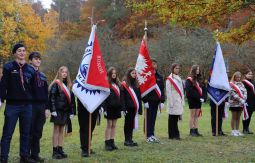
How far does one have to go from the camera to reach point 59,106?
9.11m

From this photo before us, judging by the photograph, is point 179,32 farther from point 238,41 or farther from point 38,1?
point 38,1

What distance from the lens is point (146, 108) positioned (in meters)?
11.8

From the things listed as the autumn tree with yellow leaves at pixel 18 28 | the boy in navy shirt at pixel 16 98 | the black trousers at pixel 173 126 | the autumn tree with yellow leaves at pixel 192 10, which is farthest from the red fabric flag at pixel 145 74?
the autumn tree with yellow leaves at pixel 18 28

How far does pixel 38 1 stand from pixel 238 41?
231 feet

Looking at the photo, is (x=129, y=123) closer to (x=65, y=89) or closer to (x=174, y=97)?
(x=174, y=97)

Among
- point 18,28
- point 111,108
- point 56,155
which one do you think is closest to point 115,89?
point 111,108

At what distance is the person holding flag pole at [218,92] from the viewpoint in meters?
13.5

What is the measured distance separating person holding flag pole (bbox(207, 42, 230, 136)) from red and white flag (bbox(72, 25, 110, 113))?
5.01 metres

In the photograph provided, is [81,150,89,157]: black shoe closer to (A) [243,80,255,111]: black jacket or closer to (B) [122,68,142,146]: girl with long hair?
(B) [122,68,142,146]: girl with long hair

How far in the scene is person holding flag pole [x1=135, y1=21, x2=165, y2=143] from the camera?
461 inches

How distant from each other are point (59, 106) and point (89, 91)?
743 mm

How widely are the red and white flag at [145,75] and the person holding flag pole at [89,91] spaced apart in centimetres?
221

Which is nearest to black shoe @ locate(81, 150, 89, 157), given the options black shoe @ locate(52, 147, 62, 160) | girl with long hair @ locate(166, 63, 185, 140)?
black shoe @ locate(52, 147, 62, 160)

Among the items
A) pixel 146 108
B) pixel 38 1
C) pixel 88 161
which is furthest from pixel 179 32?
pixel 38 1
